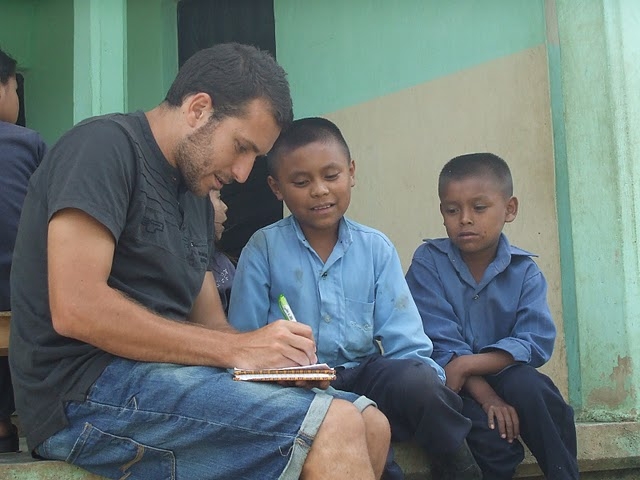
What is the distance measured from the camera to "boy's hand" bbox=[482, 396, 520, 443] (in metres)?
3.51

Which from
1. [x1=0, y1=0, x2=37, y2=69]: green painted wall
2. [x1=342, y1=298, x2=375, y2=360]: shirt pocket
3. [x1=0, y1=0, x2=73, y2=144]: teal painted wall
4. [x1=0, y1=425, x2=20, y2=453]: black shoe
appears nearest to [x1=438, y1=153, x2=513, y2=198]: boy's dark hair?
[x1=342, y1=298, x2=375, y2=360]: shirt pocket

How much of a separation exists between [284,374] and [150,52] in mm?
3307

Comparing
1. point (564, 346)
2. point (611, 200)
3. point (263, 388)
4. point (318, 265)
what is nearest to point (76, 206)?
point (263, 388)

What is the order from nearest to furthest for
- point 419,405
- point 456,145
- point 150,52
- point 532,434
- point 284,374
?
point 284,374, point 419,405, point 532,434, point 456,145, point 150,52

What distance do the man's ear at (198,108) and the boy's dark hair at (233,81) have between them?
0.06ft

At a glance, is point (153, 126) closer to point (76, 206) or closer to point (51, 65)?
point (76, 206)

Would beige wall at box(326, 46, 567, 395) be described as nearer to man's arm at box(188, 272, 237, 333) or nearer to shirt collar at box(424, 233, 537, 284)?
shirt collar at box(424, 233, 537, 284)

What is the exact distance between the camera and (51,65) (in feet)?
18.8

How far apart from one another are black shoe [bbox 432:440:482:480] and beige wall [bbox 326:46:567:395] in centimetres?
133

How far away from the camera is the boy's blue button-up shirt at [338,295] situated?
3502 millimetres

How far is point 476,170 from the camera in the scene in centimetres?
408

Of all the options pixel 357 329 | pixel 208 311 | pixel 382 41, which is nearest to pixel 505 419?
pixel 357 329

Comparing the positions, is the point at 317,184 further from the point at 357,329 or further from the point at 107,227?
the point at 107,227

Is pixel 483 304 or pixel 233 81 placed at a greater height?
pixel 233 81
